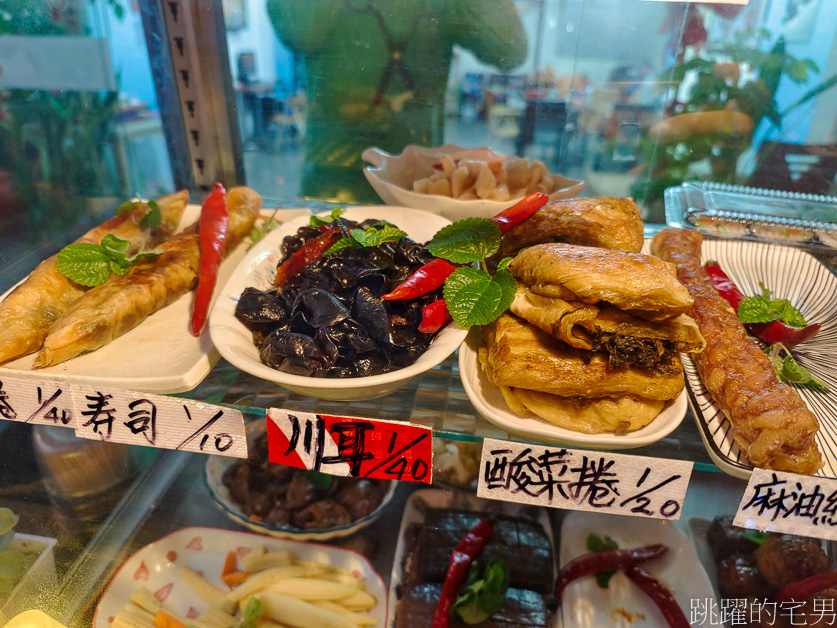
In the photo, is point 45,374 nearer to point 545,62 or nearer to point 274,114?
point 274,114

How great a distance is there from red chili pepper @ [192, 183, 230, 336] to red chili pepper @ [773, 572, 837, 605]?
179cm

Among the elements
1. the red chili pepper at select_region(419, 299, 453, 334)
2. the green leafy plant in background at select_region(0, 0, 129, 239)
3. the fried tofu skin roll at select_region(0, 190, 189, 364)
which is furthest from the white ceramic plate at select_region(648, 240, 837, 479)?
the green leafy plant in background at select_region(0, 0, 129, 239)

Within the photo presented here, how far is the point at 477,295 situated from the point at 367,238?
1.24 ft

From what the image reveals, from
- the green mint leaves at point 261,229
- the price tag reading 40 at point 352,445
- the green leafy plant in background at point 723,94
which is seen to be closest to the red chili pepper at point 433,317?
the price tag reading 40 at point 352,445

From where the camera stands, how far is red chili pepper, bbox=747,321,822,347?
139 centimetres

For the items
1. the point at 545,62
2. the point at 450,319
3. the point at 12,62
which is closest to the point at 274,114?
the point at 12,62

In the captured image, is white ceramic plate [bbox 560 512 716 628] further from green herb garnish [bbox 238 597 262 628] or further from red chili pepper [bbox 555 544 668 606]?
green herb garnish [bbox 238 597 262 628]

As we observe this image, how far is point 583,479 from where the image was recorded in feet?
3.51

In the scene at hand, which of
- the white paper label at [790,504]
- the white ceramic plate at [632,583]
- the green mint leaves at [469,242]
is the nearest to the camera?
the white paper label at [790,504]

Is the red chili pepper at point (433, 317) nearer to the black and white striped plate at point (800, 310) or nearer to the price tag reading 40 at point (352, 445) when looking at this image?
the price tag reading 40 at point (352, 445)

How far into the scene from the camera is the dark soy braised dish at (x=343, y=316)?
116cm

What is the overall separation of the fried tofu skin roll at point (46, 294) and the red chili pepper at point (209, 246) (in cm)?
19

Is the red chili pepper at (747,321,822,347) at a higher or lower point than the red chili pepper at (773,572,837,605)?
higher

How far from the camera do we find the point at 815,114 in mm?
1854
